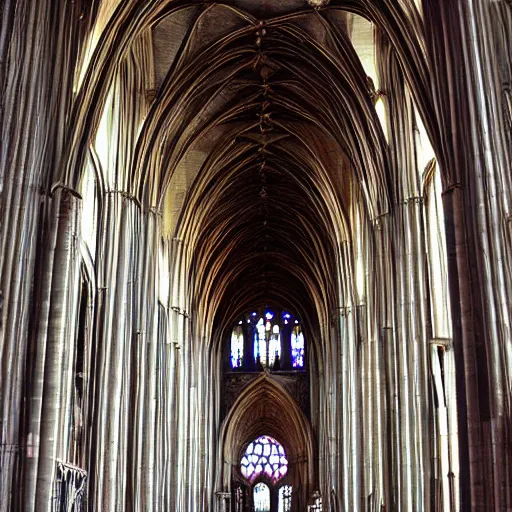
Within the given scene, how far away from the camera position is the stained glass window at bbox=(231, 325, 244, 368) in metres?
44.6

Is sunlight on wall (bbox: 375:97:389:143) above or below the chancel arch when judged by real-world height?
above

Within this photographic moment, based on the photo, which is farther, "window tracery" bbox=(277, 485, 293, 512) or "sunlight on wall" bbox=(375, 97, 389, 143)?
"window tracery" bbox=(277, 485, 293, 512)

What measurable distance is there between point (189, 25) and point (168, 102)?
213 centimetres

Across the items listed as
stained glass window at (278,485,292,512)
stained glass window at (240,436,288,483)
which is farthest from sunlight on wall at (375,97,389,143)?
stained glass window at (278,485,292,512)

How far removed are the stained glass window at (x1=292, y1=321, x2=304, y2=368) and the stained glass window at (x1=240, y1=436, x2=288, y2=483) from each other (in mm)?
6299

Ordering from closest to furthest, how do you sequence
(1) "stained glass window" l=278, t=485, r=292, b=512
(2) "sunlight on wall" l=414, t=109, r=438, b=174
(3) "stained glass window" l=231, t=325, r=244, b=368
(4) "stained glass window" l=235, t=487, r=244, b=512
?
1. (2) "sunlight on wall" l=414, t=109, r=438, b=174
2. (3) "stained glass window" l=231, t=325, r=244, b=368
3. (4) "stained glass window" l=235, t=487, r=244, b=512
4. (1) "stained glass window" l=278, t=485, r=292, b=512

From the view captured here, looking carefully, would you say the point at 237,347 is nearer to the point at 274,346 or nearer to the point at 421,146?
the point at 274,346

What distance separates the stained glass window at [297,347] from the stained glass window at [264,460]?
630 centimetres

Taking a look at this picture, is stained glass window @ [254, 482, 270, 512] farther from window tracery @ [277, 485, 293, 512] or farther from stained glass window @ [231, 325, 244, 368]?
stained glass window @ [231, 325, 244, 368]

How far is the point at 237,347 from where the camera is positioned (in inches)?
1766

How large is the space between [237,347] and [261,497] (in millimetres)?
9565

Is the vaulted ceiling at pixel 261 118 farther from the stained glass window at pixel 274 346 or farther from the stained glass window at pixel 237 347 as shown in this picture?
the stained glass window at pixel 237 347

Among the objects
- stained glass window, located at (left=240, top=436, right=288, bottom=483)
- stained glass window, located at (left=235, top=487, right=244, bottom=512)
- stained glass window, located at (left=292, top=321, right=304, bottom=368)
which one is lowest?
stained glass window, located at (left=235, top=487, right=244, bottom=512)

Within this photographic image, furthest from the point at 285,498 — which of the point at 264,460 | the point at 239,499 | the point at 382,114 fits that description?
the point at 382,114
